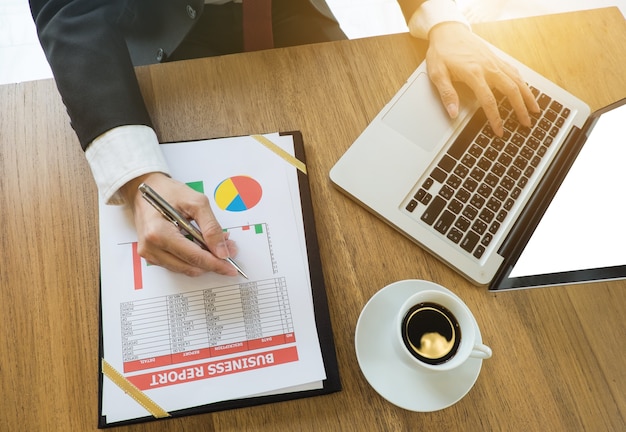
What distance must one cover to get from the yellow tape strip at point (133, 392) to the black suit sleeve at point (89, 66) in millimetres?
317

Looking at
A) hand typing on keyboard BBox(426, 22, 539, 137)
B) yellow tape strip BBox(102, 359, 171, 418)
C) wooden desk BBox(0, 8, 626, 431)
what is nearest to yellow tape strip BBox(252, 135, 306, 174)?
wooden desk BBox(0, 8, 626, 431)

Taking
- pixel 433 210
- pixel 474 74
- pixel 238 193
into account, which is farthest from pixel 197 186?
pixel 474 74

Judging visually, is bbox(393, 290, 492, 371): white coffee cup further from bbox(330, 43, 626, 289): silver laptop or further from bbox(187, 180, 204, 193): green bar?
bbox(187, 180, 204, 193): green bar

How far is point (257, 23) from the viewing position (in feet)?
3.01

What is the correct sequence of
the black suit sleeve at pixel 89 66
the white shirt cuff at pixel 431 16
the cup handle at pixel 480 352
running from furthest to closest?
the white shirt cuff at pixel 431 16 < the black suit sleeve at pixel 89 66 < the cup handle at pixel 480 352

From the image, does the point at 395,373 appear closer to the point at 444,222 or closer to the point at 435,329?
the point at 435,329

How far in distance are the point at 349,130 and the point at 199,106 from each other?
0.25 m

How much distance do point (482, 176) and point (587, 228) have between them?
0.54 feet

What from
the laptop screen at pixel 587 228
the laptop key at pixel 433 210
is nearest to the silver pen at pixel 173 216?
the laptop key at pixel 433 210

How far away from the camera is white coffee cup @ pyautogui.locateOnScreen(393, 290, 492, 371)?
577mm

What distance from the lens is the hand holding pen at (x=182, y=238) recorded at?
0.63 metres

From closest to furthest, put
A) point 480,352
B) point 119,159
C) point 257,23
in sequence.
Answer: point 480,352 < point 119,159 < point 257,23

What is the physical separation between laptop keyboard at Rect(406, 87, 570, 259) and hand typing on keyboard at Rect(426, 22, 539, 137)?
0.07 feet

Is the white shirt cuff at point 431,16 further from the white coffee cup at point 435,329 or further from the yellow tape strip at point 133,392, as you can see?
the yellow tape strip at point 133,392
